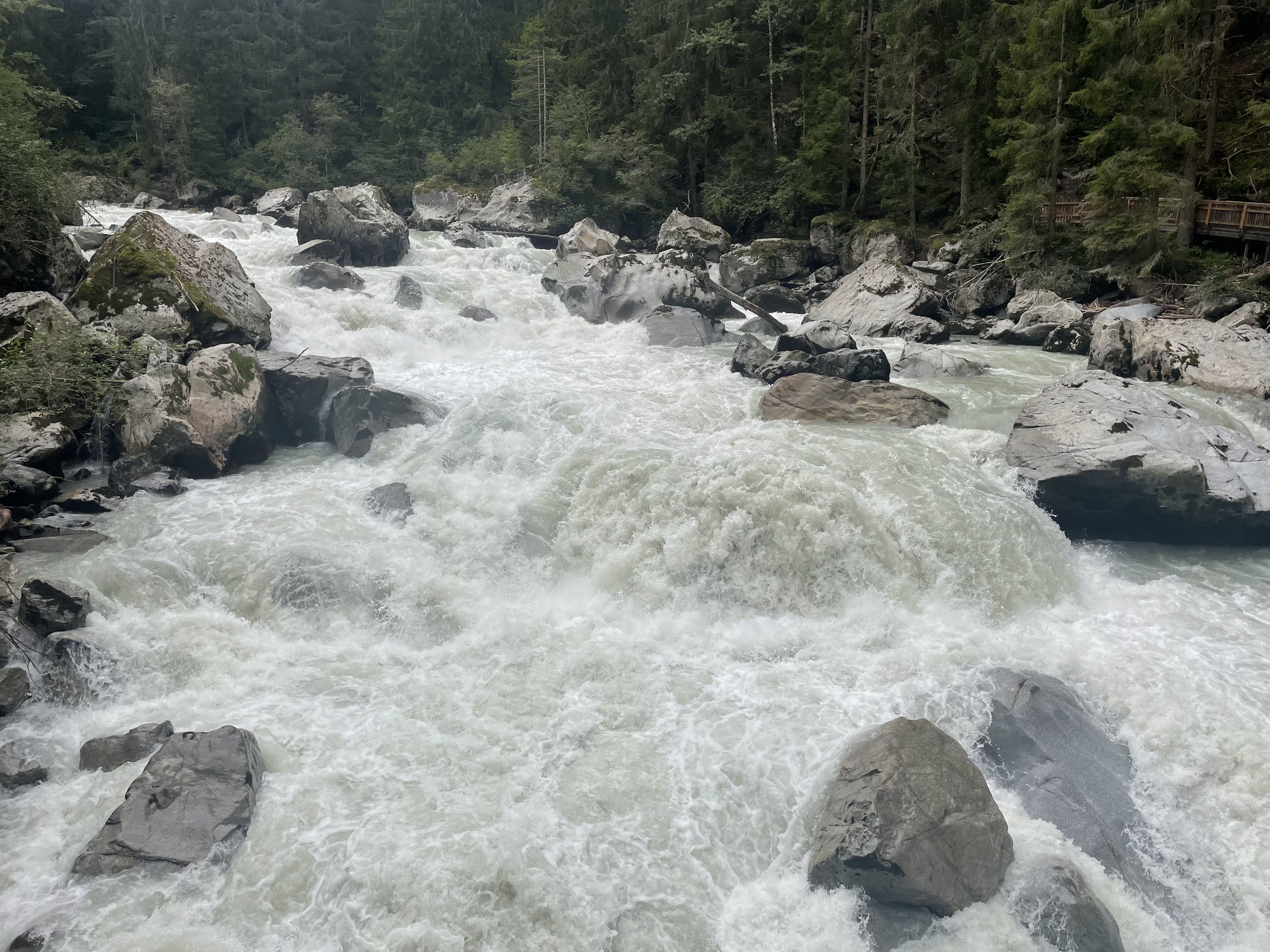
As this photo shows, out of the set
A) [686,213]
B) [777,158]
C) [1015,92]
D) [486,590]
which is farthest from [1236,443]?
[686,213]

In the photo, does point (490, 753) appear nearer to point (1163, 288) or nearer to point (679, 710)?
point (679, 710)

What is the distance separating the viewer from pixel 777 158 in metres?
33.0

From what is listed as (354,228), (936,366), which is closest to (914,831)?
(936,366)

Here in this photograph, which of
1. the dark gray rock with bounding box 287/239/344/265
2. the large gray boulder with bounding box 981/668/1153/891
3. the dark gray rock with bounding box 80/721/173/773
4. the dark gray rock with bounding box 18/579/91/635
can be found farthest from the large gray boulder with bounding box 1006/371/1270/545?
the dark gray rock with bounding box 287/239/344/265

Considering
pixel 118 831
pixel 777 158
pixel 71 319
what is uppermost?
pixel 777 158

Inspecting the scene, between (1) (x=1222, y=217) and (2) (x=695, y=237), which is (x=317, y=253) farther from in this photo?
(1) (x=1222, y=217)

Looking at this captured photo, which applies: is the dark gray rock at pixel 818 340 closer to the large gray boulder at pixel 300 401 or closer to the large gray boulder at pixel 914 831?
the large gray boulder at pixel 300 401

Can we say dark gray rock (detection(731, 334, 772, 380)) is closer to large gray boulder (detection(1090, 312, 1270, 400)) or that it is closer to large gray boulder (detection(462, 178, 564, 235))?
large gray boulder (detection(1090, 312, 1270, 400))

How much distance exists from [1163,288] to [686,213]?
2119 cm

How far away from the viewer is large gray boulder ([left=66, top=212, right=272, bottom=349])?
14.1m

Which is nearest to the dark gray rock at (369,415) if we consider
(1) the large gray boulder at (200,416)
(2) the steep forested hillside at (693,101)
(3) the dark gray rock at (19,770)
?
(1) the large gray boulder at (200,416)

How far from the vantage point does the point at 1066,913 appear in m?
5.64

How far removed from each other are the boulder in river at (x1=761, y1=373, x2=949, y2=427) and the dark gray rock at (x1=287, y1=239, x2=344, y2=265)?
14.3 meters

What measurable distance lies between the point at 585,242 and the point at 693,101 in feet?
43.1
